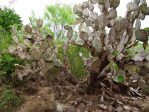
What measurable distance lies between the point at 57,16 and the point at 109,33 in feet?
31.8

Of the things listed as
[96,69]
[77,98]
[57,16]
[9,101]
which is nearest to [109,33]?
[96,69]

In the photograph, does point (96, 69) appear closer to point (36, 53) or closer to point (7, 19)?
point (36, 53)

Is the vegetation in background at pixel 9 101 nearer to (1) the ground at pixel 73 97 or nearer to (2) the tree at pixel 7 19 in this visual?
(1) the ground at pixel 73 97

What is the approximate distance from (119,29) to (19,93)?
1.61 m

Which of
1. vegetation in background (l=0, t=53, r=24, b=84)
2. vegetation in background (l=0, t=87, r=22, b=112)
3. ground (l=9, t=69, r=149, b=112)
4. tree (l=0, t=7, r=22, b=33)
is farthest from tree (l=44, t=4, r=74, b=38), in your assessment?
vegetation in background (l=0, t=87, r=22, b=112)

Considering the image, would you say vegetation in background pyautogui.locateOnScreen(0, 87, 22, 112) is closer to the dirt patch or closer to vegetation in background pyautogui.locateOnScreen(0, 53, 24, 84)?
the dirt patch

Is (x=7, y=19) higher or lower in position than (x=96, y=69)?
higher

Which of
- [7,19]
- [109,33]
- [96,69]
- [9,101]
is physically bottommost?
[9,101]

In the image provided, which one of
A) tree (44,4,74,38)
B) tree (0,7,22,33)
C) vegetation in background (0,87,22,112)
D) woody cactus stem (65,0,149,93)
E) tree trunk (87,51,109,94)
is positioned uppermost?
tree (44,4,74,38)

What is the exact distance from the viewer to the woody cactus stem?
477 cm

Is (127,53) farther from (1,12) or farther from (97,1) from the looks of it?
(1,12)

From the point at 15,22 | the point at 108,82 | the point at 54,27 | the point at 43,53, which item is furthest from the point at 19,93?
the point at 54,27

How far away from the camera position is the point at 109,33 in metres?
4.94

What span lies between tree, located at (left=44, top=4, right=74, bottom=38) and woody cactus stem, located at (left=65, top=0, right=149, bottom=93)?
782 centimetres
